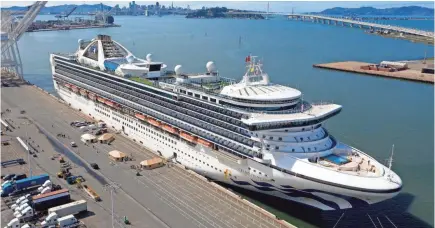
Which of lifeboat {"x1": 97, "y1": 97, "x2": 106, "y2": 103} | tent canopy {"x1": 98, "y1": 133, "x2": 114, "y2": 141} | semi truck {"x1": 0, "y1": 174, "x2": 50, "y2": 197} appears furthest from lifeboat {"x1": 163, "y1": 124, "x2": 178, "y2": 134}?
lifeboat {"x1": 97, "y1": 97, "x2": 106, "y2": 103}

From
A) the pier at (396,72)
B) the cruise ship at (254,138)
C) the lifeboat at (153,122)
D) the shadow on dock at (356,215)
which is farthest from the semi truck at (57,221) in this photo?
the pier at (396,72)

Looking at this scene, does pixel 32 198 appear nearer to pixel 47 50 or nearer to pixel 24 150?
pixel 24 150

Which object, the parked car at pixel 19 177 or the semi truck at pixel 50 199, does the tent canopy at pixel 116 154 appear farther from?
the semi truck at pixel 50 199

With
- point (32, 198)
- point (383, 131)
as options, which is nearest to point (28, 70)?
point (32, 198)

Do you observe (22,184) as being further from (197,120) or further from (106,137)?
(197,120)

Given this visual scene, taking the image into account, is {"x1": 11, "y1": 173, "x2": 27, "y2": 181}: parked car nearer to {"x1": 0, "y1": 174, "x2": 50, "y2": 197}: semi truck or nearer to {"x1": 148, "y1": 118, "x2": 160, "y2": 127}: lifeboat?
{"x1": 0, "y1": 174, "x2": 50, "y2": 197}: semi truck

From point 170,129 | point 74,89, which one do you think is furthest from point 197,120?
point 74,89

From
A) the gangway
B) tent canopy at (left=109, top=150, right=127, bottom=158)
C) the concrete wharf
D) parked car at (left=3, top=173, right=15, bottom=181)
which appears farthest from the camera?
the gangway
